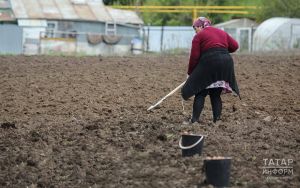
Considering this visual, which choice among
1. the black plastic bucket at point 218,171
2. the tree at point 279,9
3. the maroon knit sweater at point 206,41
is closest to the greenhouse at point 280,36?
the tree at point 279,9

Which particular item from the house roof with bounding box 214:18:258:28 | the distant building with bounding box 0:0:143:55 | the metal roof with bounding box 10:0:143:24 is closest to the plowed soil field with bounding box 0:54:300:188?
the distant building with bounding box 0:0:143:55

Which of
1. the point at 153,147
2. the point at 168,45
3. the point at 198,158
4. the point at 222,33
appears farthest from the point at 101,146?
the point at 168,45

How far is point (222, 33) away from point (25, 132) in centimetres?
274

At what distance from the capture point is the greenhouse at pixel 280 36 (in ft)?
98.4

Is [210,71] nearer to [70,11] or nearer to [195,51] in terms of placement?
[195,51]

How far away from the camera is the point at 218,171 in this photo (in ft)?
17.5

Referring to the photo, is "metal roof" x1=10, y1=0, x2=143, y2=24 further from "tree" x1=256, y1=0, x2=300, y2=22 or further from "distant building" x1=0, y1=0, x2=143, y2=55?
"tree" x1=256, y1=0, x2=300, y2=22

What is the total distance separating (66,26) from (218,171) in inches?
1399

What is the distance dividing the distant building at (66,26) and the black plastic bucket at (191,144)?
2793 centimetres

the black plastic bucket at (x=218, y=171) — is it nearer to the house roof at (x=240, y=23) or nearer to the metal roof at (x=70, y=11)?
the metal roof at (x=70, y=11)

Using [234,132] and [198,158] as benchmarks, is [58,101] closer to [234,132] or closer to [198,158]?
[234,132]

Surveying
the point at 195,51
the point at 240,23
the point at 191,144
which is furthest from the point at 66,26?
the point at 191,144

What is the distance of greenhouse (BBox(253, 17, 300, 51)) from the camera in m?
30.0

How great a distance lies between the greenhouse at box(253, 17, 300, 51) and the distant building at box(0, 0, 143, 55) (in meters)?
8.12
